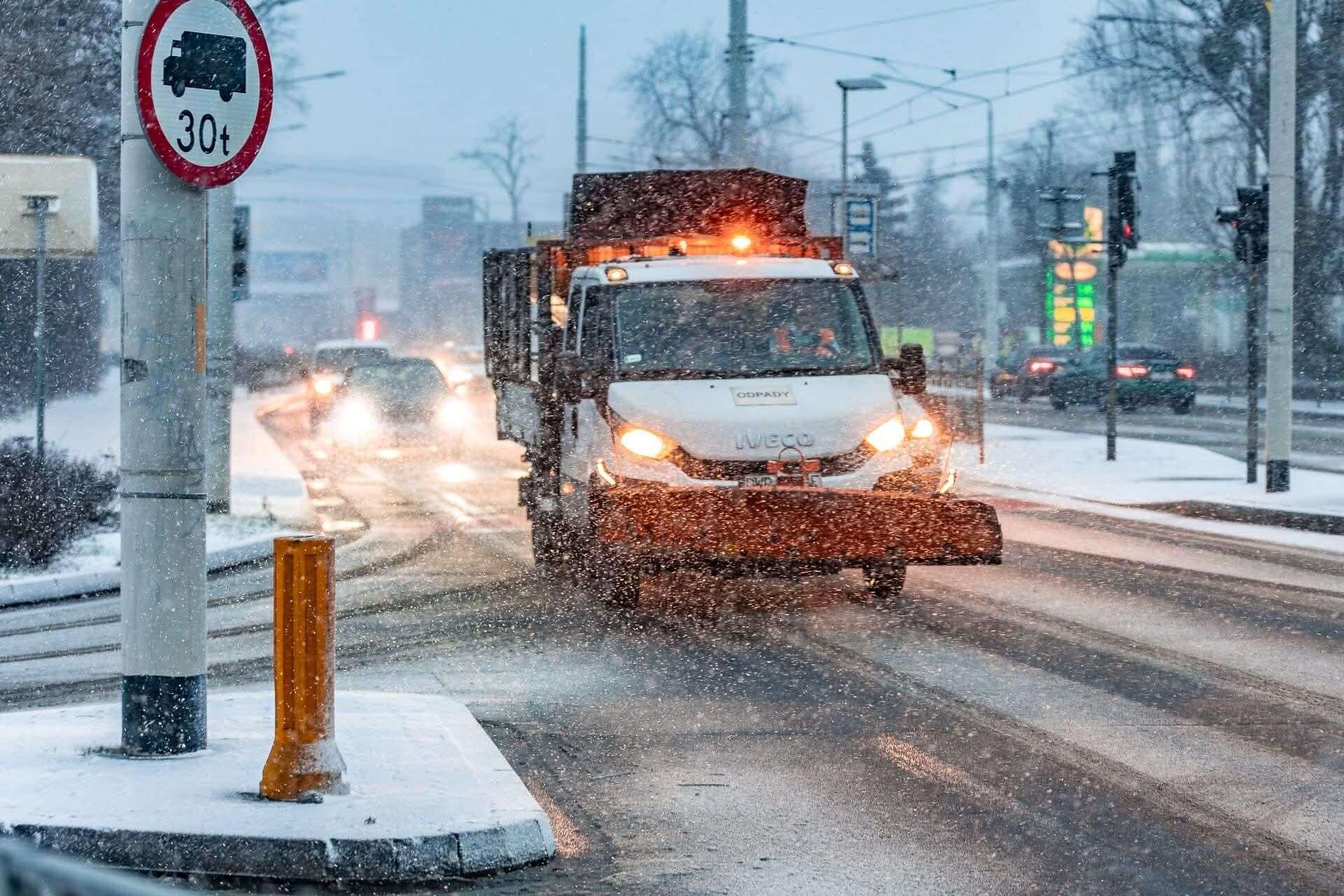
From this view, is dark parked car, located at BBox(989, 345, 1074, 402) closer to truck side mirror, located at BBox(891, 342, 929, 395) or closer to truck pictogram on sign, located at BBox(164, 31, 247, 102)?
truck side mirror, located at BBox(891, 342, 929, 395)

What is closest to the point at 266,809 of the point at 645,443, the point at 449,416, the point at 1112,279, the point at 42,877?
the point at 42,877

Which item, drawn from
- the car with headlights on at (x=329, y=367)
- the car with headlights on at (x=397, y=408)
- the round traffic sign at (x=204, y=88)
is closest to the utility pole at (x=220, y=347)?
the round traffic sign at (x=204, y=88)

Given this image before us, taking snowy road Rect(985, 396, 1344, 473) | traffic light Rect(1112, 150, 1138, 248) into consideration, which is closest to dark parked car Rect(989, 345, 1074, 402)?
snowy road Rect(985, 396, 1344, 473)

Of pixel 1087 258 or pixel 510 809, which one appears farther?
pixel 1087 258

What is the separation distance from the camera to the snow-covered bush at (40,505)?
46.0 ft

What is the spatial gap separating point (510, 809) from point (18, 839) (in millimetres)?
1441

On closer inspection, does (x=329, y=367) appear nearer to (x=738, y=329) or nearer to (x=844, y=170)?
(x=844, y=170)

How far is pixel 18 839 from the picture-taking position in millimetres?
5438

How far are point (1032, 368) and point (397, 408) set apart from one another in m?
21.7

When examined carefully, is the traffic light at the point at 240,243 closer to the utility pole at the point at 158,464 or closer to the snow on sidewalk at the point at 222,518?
the snow on sidewalk at the point at 222,518

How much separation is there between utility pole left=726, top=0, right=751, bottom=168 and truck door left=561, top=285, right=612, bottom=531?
637 inches

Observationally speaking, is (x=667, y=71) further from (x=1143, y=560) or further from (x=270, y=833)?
(x=270, y=833)

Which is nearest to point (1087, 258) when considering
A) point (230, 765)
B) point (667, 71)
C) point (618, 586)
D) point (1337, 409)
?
point (1337, 409)

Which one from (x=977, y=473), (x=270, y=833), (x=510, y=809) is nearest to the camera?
(x=270, y=833)
